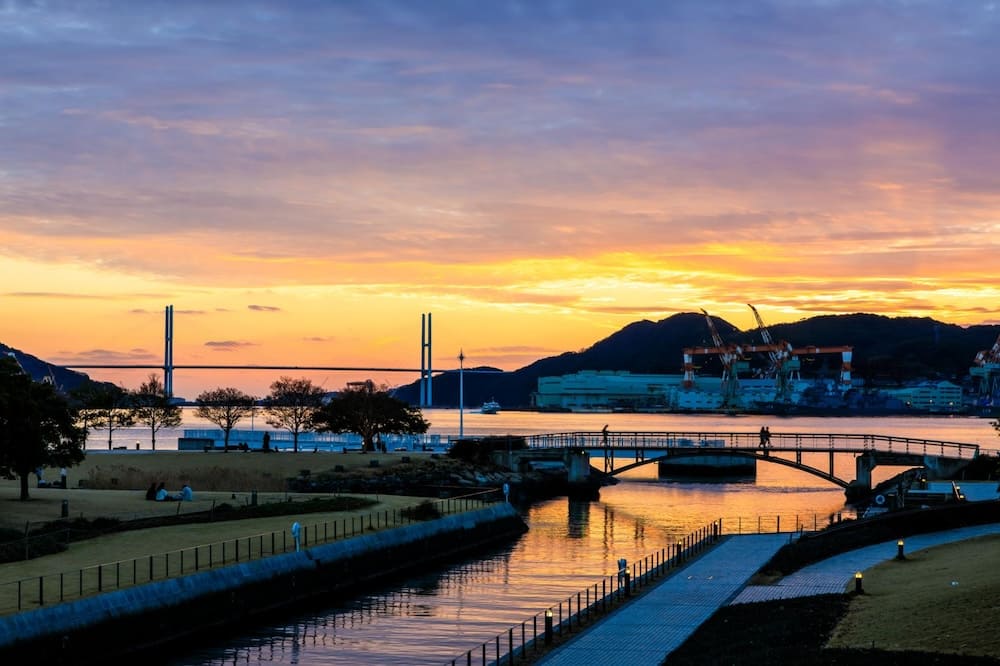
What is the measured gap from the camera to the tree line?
51.7 meters

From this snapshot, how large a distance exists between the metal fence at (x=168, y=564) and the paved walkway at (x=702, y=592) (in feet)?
40.9

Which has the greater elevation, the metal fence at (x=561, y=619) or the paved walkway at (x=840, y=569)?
the paved walkway at (x=840, y=569)

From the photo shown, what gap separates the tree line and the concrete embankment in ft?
47.6

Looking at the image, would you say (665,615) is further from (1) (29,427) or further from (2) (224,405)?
(2) (224,405)

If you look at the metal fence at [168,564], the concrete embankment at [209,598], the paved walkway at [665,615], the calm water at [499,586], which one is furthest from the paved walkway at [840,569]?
the metal fence at [168,564]

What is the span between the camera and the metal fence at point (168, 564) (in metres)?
32.6

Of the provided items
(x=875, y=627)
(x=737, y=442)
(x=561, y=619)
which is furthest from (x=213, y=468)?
(x=875, y=627)

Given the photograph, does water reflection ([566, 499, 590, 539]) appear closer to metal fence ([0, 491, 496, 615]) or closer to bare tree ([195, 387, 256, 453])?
metal fence ([0, 491, 496, 615])

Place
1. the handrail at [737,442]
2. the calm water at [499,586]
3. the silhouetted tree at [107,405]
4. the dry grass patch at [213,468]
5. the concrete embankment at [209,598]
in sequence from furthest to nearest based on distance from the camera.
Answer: the silhouetted tree at [107,405] → the handrail at [737,442] → the dry grass patch at [213,468] → the calm water at [499,586] → the concrete embankment at [209,598]

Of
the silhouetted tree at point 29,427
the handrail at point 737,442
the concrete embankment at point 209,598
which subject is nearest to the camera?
the concrete embankment at point 209,598

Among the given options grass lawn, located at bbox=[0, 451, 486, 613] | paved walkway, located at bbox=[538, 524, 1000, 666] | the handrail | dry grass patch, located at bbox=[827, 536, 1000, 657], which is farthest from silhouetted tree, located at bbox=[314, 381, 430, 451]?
dry grass patch, located at bbox=[827, 536, 1000, 657]

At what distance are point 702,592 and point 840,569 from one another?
20.2ft

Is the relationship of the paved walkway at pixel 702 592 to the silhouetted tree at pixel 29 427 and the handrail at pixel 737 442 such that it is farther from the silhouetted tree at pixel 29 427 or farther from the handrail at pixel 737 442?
the handrail at pixel 737 442

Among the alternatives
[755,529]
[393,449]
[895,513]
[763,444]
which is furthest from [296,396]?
[895,513]
